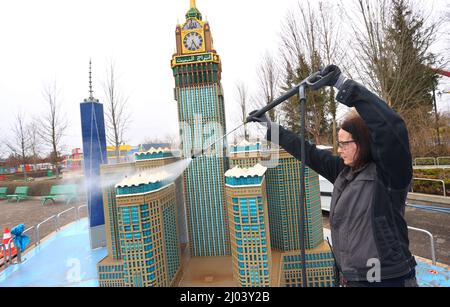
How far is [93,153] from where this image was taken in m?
12.3

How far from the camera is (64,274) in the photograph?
10.6 meters

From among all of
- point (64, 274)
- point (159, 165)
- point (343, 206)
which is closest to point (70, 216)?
point (64, 274)

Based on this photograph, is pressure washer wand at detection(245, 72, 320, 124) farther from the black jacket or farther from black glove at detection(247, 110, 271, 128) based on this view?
the black jacket

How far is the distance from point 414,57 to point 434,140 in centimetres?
1257

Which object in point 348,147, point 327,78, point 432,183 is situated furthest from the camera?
point 432,183

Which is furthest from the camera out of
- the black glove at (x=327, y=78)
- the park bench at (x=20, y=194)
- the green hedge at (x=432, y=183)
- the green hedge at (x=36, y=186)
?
the green hedge at (x=36, y=186)

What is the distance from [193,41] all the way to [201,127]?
16.9 feet

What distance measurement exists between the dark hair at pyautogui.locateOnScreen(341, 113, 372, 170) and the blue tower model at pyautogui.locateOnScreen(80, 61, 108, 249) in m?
12.6

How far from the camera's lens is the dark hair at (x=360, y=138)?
206cm

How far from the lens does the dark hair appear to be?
2059 mm

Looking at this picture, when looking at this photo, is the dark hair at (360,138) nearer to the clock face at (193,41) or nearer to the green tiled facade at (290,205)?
the green tiled facade at (290,205)

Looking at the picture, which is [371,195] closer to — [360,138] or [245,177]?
[360,138]

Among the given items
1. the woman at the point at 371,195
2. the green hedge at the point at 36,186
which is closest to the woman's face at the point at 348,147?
the woman at the point at 371,195

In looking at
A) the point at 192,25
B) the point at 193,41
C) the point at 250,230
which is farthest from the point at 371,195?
the point at 192,25
